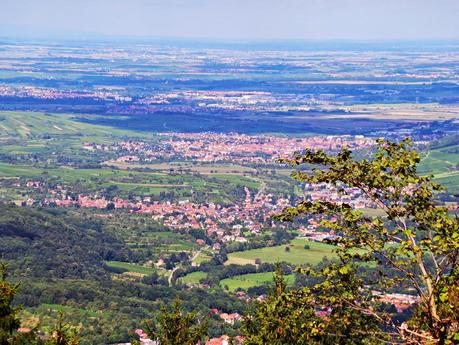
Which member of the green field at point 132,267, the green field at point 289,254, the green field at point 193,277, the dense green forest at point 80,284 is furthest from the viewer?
the green field at point 289,254

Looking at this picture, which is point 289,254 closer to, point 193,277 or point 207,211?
point 193,277

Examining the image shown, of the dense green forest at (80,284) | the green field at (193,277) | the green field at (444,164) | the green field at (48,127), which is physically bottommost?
the green field at (48,127)

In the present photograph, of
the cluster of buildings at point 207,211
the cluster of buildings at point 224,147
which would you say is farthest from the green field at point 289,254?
the cluster of buildings at point 224,147

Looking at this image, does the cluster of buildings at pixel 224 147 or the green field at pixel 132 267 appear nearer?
the green field at pixel 132 267

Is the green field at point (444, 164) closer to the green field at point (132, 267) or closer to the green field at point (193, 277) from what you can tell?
the green field at point (193, 277)

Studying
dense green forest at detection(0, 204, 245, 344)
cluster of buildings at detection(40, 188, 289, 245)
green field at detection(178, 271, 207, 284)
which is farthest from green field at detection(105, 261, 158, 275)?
cluster of buildings at detection(40, 188, 289, 245)

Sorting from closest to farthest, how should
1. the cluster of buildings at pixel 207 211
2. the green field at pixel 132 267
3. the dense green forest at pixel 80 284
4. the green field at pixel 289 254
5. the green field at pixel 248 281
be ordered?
the dense green forest at pixel 80 284 → the green field at pixel 248 281 → the green field at pixel 132 267 → the green field at pixel 289 254 → the cluster of buildings at pixel 207 211

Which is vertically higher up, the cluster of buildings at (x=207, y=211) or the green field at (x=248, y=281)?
the green field at (x=248, y=281)

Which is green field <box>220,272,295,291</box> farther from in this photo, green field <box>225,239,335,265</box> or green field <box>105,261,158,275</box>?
green field <box>105,261,158,275</box>
